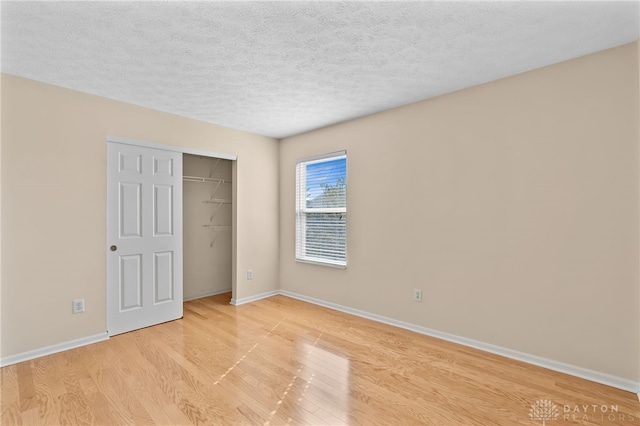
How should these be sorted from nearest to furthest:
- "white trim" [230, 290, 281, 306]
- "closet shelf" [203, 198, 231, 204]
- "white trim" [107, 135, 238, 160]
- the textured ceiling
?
1. the textured ceiling
2. "white trim" [107, 135, 238, 160]
3. "white trim" [230, 290, 281, 306]
4. "closet shelf" [203, 198, 231, 204]

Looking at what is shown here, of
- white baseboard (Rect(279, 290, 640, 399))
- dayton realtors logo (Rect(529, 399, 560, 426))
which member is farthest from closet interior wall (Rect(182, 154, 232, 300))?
dayton realtors logo (Rect(529, 399, 560, 426))

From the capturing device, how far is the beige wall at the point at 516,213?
224cm

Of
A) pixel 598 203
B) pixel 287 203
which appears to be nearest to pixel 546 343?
pixel 598 203

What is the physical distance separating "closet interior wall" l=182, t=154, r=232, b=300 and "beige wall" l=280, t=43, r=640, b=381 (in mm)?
2303

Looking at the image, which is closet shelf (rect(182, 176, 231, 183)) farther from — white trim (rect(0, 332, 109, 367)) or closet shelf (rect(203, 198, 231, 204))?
white trim (rect(0, 332, 109, 367))

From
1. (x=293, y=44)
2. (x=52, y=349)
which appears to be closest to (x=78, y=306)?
(x=52, y=349)

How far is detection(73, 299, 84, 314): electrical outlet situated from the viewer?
2.92 meters

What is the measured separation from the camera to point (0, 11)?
1.81m

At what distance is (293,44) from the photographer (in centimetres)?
217

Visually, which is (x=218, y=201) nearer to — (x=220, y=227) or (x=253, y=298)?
(x=220, y=227)

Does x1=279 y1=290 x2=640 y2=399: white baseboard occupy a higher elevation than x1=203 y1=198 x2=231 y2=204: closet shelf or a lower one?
lower

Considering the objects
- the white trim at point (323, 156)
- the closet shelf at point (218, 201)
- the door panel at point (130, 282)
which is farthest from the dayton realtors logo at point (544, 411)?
the closet shelf at point (218, 201)

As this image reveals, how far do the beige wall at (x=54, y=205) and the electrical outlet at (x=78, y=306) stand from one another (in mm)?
44

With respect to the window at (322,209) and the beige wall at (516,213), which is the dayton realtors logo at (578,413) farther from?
the window at (322,209)
